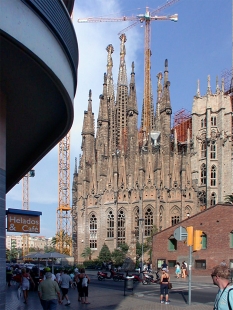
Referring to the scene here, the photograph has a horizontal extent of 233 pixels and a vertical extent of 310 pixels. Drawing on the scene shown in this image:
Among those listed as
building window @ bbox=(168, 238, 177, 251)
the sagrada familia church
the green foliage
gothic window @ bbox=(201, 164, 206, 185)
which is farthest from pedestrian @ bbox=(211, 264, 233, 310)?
gothic window @ bbox=(201, 164, 206, 185)

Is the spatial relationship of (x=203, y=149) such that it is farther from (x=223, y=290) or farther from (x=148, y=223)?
(x=223, y=290)

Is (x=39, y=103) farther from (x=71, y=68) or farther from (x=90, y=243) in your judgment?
(x=90, y=243)

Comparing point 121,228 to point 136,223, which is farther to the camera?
point 121,228

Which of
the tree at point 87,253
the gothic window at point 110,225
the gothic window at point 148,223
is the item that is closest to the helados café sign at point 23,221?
the gothic window at point 148,223

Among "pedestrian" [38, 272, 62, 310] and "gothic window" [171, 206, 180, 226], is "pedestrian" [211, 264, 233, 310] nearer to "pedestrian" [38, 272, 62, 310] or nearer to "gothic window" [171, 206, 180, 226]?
"pedestrian" [38, 272, 62, 310]

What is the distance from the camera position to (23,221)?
1485 centimetres

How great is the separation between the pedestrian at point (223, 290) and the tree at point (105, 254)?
2181 inches

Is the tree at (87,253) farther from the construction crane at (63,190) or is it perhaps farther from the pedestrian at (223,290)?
the pedestrian at (223,290)

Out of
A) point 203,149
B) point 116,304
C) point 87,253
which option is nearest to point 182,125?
point 203,149

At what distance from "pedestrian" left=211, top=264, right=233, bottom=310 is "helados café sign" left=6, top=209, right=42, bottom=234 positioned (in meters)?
9.92

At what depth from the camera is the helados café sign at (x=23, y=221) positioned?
46.9 ft

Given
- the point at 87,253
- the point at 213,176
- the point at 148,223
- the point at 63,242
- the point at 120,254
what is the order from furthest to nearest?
the point at 63,242, the point at 213,176, the point at 87,253, the point at 148,223, the point at 120,254

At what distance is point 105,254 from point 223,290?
5623 cm

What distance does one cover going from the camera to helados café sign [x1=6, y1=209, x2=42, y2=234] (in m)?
14.3
